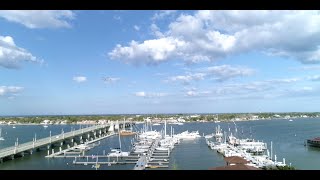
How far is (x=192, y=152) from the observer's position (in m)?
21.6

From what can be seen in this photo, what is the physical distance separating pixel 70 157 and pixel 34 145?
3262 mm

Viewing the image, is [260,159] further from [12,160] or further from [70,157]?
[12,160]

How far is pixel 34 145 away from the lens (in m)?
21.5
